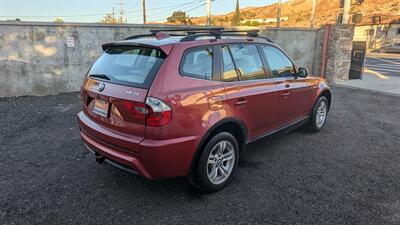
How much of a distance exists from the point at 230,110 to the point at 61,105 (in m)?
5.67

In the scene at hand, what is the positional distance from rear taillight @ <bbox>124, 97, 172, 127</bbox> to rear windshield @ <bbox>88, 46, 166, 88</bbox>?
0.60ft

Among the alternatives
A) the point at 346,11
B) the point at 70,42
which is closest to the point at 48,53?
the point at 70,42

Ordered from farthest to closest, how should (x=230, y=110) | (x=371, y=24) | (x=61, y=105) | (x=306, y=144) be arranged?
(x=371, y=24) → (x=61, y=105) → (x=306, y=144) → (x=230, y=110)

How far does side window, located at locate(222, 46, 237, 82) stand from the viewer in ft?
11.1

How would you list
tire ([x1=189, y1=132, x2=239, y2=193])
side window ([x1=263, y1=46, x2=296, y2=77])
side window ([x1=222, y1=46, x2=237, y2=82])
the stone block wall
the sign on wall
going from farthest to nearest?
the stone block wall → the sign on wall → side window ([x1=263, y1=46, x2=296, y2=77]) → side window ([x1=222, y1=46, x2=237, y2=82]) → tire ([x1=189, y1=132, x2=239, y2=193])

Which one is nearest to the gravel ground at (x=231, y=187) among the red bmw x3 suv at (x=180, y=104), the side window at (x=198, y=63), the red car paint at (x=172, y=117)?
the red bmw x3 suv at (x=180, y=104)

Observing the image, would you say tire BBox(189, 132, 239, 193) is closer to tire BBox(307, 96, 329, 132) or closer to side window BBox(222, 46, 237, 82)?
side window BBox(222, 46, 237, 82)

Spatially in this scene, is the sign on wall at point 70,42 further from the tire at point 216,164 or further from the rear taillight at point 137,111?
the tire at point 216,164

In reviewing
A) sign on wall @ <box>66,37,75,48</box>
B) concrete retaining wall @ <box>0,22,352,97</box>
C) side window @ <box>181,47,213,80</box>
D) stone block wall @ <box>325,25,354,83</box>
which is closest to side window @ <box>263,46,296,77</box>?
side window @ <box>181,47,213,80</box>

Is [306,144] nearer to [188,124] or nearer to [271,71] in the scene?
[271,71]

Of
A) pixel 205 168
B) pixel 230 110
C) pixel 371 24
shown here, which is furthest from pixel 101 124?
pixel 371 24

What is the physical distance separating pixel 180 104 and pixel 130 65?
2.40 ft

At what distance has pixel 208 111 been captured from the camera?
3072mm

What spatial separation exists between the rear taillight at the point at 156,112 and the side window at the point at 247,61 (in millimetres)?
1210
